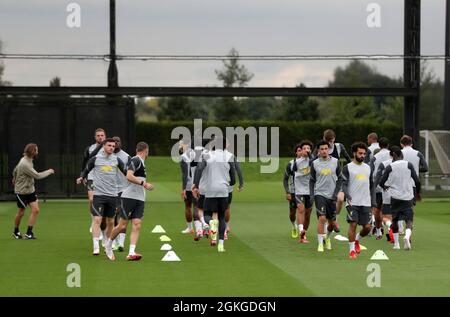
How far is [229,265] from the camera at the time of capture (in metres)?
16.6

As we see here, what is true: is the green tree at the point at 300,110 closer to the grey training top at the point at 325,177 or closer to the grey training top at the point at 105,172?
the grey training top at the point at 325,177

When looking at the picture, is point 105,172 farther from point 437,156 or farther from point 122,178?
point 437,156

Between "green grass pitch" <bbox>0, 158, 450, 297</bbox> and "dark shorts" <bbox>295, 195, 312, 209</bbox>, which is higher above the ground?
"dark shorts" <bbox>295, 195, 312, 209</bbox>

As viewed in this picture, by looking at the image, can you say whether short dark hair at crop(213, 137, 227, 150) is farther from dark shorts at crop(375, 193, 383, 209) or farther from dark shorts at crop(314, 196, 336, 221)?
dark shorts at crop(375, 193, 383, 209)

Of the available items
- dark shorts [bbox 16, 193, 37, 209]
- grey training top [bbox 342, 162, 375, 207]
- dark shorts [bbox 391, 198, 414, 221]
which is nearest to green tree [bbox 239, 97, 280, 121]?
dark shorts [bbox 16, 193, 37, 209]

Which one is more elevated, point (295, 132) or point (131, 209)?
point (131, 209)

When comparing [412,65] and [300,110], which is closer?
[412,65]

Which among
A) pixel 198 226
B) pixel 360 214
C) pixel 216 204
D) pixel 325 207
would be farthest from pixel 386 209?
pixel 216 204

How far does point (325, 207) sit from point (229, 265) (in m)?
3.15

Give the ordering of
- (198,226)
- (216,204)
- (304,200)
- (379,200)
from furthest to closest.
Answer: (379,200) < (198,226) < (304,200) < (216,204)

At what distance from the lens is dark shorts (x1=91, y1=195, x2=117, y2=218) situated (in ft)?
59.1

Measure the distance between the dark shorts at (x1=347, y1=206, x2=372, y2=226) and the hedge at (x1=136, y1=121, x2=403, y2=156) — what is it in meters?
40.2
